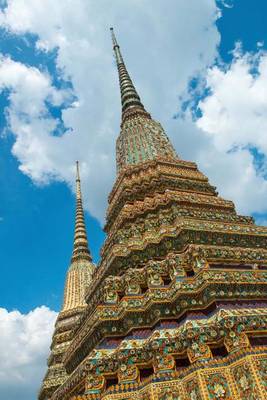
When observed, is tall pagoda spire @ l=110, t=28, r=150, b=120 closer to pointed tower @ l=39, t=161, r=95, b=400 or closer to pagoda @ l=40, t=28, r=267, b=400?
pagoda @ l=40, t=28, r=267, b=400

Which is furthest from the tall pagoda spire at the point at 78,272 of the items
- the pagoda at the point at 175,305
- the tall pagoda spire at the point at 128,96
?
the tall pagoda spire at the point at 128,96

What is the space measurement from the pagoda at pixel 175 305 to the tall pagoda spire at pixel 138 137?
2141 millimetres

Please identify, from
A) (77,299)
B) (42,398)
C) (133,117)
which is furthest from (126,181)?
(42,398)

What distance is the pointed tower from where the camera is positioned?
775 inches

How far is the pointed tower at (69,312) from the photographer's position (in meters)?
19.7

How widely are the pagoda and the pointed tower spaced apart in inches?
350

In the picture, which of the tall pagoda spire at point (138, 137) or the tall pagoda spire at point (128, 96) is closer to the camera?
the tall pagoda spire at point (138, 137)

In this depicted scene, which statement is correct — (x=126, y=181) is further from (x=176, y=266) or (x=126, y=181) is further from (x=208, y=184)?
(x=176, y=266)

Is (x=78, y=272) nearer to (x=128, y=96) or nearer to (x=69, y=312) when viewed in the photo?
(x=69, y=312)

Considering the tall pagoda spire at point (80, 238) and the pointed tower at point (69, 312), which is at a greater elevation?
the tall pagoda spire at point (80, 238)

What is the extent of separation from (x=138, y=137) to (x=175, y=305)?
33.6 feet

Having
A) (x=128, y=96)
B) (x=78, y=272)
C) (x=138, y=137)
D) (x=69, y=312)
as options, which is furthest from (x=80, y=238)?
(x=138, y=137)

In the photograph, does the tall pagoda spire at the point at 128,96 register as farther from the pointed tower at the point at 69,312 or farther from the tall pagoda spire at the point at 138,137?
the pointed tower at the point at 69,312

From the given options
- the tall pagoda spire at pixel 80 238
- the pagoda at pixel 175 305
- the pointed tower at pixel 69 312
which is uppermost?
the tall pagoda spire at pixel 80 238
